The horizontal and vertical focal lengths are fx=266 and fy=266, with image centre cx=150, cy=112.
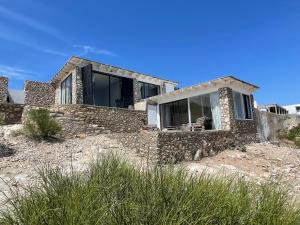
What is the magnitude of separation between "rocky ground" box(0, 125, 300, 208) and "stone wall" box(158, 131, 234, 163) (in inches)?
18.4

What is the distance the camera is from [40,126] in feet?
34.6

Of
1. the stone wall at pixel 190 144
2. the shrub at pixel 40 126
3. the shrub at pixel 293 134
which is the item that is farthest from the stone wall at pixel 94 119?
the shrub at pixel 293 134

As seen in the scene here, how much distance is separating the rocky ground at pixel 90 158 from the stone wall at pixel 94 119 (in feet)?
2.74

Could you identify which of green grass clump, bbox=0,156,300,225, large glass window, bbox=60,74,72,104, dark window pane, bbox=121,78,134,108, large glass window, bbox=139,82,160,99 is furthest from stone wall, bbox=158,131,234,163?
large glass window, bbox=60,74,72,104

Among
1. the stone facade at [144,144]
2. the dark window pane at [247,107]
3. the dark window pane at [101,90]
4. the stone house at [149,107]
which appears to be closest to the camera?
the stone facade at [144,144]

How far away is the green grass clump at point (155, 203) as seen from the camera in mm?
2404

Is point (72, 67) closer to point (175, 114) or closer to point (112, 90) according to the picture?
point (112, 90)

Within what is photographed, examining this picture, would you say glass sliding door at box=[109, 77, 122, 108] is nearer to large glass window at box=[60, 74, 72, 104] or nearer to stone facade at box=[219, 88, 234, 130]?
large glass window at box=[60, 74, 72, 104]

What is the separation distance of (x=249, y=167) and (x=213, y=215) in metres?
8.53

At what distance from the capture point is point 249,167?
10258 millimetres

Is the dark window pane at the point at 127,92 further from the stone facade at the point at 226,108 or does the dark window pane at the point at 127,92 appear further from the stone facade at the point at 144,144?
the stone facade at the point at 226,108

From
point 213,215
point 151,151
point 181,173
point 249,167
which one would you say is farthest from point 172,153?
point 213,215

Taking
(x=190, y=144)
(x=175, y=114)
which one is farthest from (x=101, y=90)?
(x=190, y=144)

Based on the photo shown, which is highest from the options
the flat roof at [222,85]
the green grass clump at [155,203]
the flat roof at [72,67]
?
the flat roof at [72,67]
